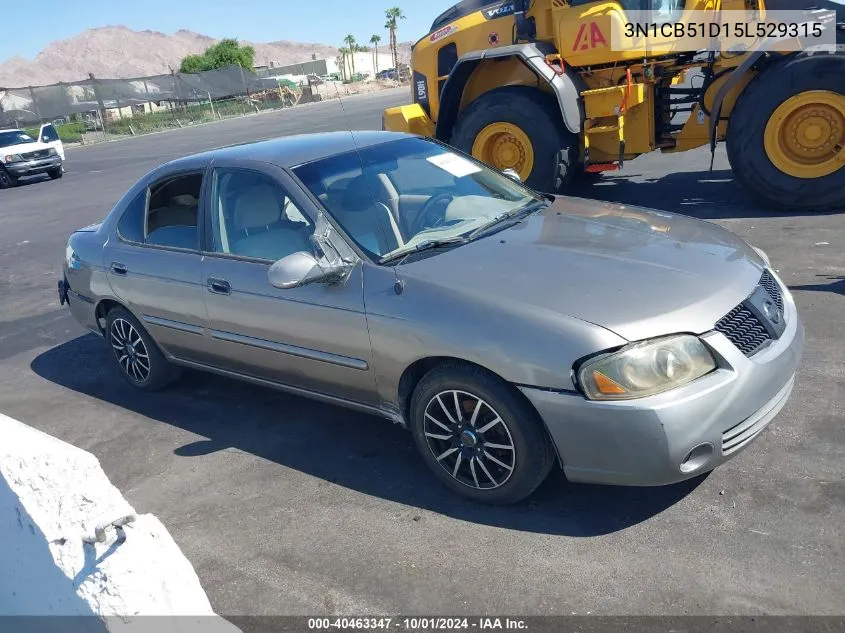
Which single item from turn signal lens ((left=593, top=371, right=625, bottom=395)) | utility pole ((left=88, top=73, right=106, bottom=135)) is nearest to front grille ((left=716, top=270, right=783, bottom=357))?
turn signal lens ((left=593, top=371, right=625, bottom=395))

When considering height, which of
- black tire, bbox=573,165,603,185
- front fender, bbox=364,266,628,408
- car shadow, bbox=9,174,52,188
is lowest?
car shadow, bbox=9,174,52,188

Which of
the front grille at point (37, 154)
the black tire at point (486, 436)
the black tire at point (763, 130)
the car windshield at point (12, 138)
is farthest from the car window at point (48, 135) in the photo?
the black tire at point (486, 436)

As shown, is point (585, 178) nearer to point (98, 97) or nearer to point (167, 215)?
point (167, 215)

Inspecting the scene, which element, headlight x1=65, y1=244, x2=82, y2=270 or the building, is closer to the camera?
headlight x1=65, y1=244, x2=82, y2=270

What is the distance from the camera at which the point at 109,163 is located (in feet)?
77.3

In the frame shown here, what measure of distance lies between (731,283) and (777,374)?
43 cm

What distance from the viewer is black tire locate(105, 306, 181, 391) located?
5.04 metres

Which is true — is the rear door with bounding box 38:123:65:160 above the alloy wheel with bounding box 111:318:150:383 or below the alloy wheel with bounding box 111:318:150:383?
above

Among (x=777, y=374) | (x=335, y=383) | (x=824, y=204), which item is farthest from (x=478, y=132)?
(x=777, y=374)

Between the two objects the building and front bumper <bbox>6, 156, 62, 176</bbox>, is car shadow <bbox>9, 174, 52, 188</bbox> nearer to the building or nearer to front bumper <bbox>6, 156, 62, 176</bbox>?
front bumper <bbox>6, 156, 62, 176</bbox>

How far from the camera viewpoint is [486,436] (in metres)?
3.32

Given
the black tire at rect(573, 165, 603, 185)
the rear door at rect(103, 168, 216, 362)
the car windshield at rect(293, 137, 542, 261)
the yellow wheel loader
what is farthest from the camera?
the black tire at rect(573, 165, 603, 185)

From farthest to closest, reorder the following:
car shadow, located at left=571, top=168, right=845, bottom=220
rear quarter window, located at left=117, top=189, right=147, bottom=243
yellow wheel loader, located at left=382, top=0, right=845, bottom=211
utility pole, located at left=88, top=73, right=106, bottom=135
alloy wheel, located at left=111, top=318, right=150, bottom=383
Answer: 1. utility pole, located at left=88, top=73, right=106, bottom=135
2. car shadow, located at left=571, top=168, right=845, bottom=220
3. yellow wheel loader, located at left=382, top=0, right=845, bottom=211
4. alloy wheel, located at left=111, top=318, right=150, bottom=383
5. rear quarter window, located at left=117, top=189, right=147, bottom=243

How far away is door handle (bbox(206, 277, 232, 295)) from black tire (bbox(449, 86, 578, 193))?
14.5 ft
